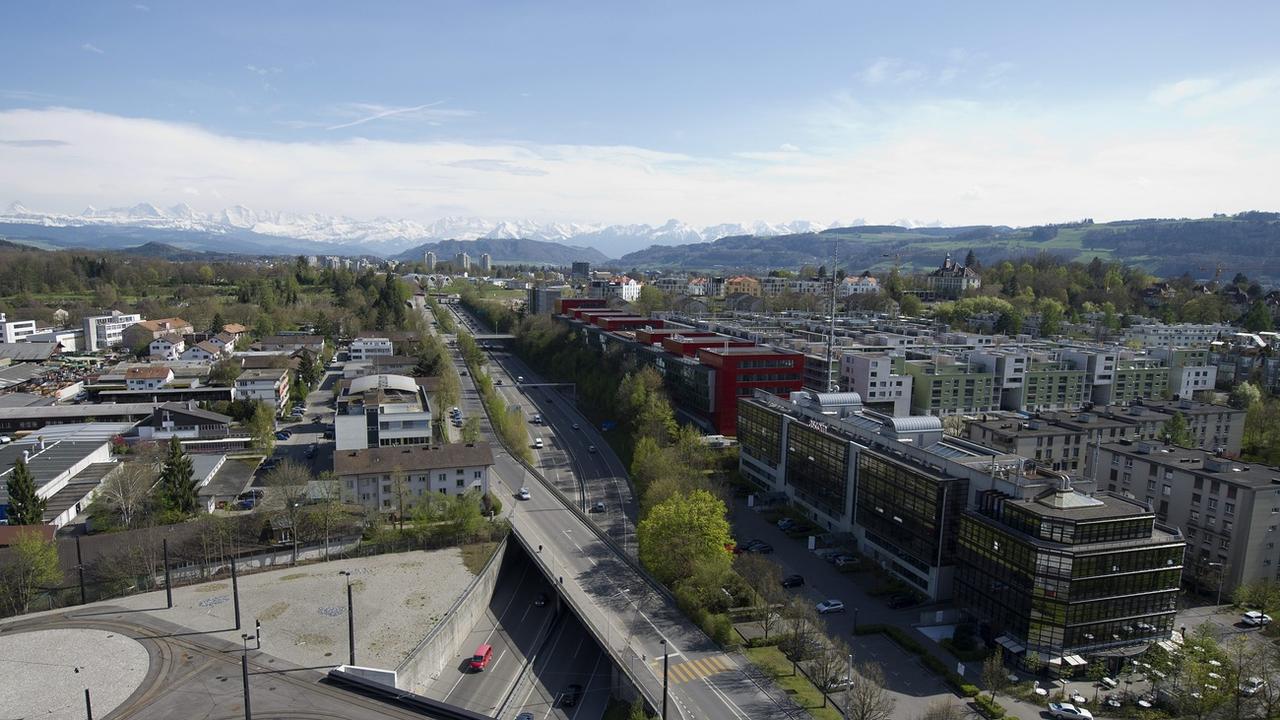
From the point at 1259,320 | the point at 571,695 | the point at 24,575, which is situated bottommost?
the point at 571,695

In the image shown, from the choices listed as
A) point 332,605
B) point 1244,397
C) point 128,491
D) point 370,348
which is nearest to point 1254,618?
point 1244,397

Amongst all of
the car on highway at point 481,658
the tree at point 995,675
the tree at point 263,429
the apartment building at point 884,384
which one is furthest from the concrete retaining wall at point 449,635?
the apartment building at point 884,384

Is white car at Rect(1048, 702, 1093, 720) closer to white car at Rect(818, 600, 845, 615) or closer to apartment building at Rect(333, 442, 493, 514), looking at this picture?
white car at Rect(818, 600, 845, 615)

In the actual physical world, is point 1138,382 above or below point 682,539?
above

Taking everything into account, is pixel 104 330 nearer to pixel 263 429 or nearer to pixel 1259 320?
pixel 263 429

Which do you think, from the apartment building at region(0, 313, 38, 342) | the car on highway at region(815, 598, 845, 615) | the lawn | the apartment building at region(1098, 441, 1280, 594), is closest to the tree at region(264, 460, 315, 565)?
the lawn

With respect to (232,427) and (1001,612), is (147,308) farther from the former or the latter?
(1001,612)

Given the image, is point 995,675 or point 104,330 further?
point 104,330
